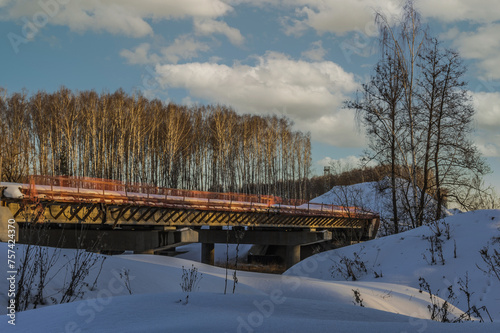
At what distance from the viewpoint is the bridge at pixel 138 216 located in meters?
17.3

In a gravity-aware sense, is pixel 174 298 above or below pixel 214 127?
below

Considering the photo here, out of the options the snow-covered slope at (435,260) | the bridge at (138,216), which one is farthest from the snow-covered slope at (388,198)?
the snow-covered slope at (435,260)

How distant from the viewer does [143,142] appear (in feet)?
173

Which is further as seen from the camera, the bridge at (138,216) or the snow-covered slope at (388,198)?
the snow-covered slope at (388,198)

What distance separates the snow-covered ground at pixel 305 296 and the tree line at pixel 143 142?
105 ft

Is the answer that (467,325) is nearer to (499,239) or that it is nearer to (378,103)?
(499,239)

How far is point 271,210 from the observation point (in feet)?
97.8

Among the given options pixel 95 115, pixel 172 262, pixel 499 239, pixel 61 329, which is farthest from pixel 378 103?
pixel 95 115

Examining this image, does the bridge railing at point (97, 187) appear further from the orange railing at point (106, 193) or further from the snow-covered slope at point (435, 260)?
the snow-covered slope at point (435, 260)

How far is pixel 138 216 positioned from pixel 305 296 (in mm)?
13552

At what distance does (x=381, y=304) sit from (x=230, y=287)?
12.1 feet

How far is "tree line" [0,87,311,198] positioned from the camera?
46.6 m

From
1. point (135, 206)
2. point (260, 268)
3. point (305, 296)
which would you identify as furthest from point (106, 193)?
point (260, 268)

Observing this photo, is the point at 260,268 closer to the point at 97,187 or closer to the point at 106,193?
the point at 106,193
